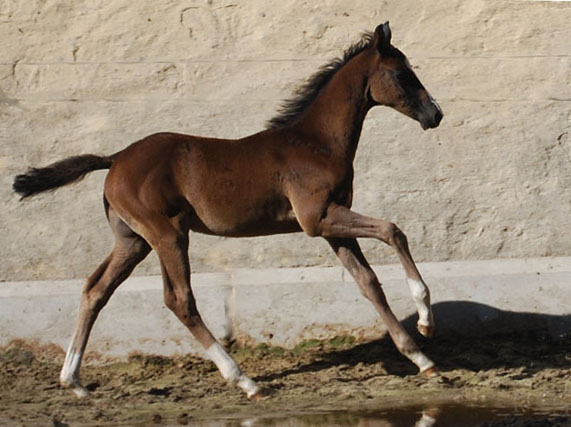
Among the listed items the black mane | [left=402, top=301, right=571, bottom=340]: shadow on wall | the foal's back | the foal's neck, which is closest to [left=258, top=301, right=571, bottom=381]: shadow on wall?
[left=402, top=301, right=571, bottom=340]: shadow on wall

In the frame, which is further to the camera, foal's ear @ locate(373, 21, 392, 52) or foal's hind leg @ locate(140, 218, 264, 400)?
foal's ear @ locate(373, 21, 392, 52)

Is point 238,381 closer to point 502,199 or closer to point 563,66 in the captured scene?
point 502,199

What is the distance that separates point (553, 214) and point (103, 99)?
337 cm

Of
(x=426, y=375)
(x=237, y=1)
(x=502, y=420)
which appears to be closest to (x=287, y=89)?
(x=237, y=1)

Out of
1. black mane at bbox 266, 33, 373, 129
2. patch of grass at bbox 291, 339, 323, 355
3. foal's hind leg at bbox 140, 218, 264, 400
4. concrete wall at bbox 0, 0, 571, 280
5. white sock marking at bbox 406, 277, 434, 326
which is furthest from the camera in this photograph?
concrete wall at bbox 0, 0, 571, 280

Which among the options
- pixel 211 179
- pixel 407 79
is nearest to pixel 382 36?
pixel 407 79

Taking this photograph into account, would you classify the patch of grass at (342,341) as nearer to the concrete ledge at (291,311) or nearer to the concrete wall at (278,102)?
the concrete ledge at (291,311)

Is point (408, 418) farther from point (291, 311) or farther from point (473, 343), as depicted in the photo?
point (291, 311)

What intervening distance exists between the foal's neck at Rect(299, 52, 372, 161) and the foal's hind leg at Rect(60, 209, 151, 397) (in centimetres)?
125

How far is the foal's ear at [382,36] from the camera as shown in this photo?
718 centimetres

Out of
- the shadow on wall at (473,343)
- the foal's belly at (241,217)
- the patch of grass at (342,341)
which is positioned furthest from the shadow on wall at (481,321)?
the foal's belly at (241,217)

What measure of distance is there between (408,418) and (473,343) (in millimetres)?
1778

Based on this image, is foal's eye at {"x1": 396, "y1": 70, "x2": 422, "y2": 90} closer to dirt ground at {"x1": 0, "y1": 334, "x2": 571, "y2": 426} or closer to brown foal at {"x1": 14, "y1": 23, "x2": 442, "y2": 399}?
brown foal at {"x1": 14, "y1": 23, "x2": 442, "y2": 399}

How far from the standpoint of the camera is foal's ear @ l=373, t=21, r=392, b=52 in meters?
7.18
